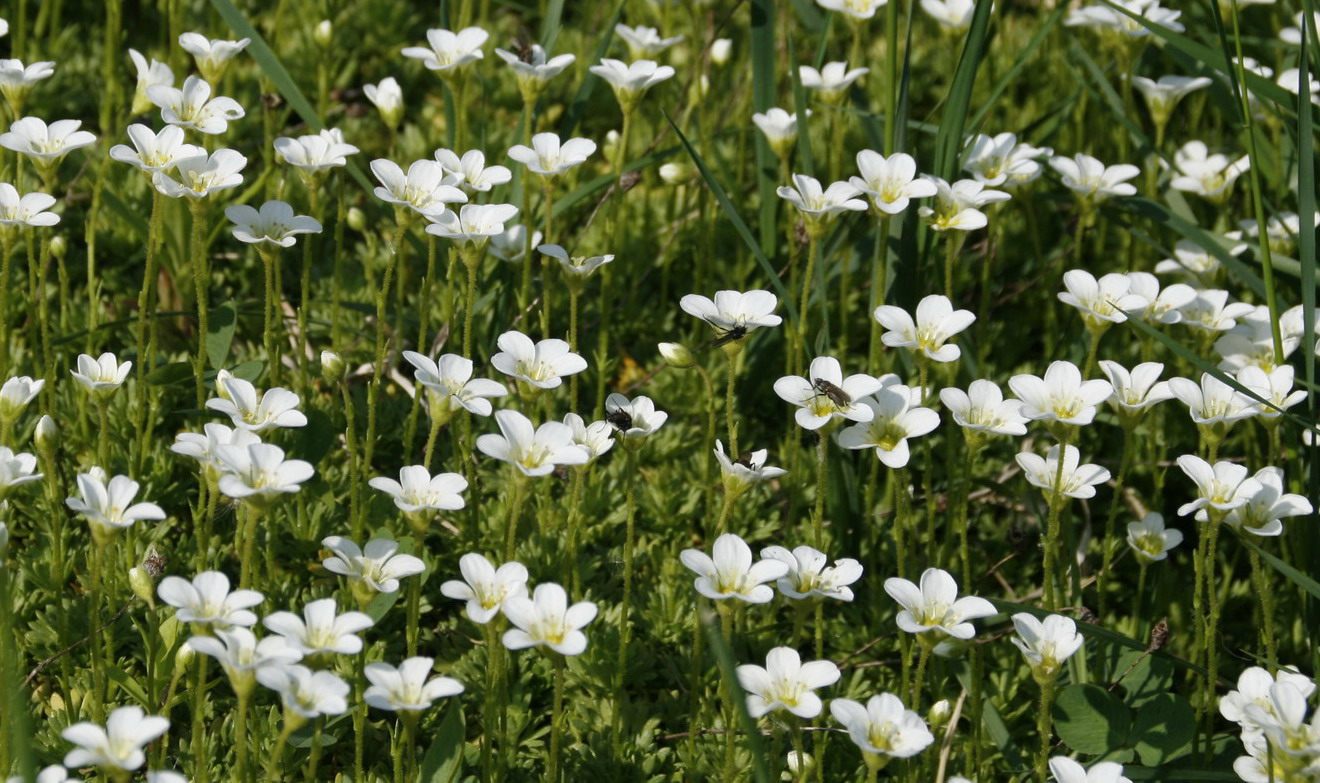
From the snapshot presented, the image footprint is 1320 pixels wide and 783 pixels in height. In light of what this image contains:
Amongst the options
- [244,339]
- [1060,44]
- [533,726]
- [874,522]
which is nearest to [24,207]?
[244,339]

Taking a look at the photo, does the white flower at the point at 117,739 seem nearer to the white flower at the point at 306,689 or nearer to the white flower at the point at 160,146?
the white flower at the point at 306,689

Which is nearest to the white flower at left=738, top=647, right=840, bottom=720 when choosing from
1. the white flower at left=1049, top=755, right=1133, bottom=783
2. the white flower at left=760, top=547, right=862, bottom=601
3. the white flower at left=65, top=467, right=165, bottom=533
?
the white flower at left=760, top=547, right=862, bottom=601

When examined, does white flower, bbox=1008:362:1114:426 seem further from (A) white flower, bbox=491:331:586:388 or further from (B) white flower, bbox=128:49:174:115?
(B) white flower, bbox=128:49:174:115

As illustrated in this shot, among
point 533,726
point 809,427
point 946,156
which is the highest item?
point 946,156

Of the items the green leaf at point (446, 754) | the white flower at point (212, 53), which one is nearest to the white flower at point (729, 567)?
the green leaf at point (446, 754)

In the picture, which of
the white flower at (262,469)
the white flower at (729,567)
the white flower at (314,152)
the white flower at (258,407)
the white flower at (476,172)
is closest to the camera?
the white flower at (262,469)

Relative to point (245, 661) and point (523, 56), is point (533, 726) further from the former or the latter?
point (523, 56)
